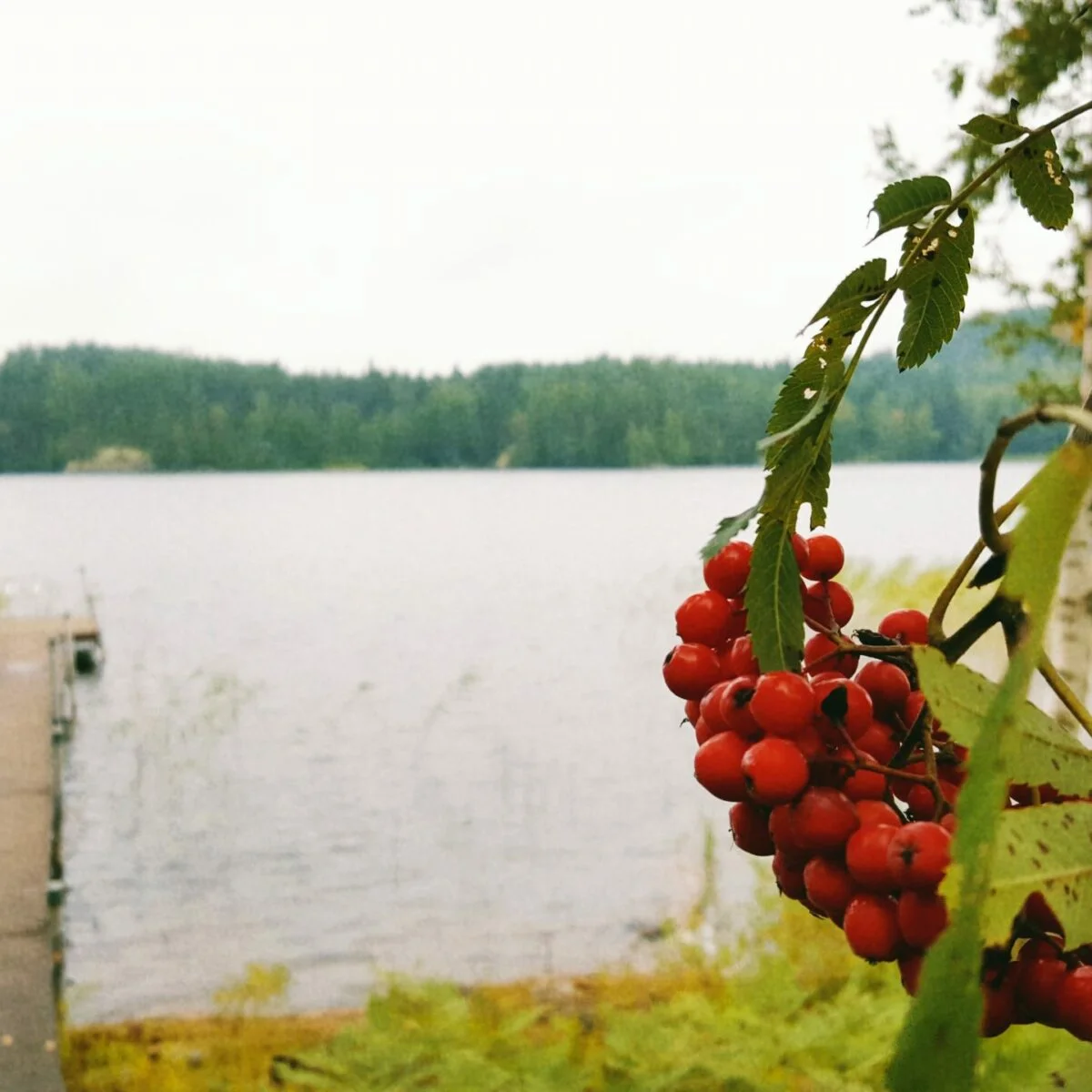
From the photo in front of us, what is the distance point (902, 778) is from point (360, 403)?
30.4m

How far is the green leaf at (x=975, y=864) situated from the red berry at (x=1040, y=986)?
22cm

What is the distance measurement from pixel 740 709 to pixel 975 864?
0.24 metres

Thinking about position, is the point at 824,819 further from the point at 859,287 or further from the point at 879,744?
the point at 859,287

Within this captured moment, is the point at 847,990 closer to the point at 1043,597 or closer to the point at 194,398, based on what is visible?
the point at 1043,597

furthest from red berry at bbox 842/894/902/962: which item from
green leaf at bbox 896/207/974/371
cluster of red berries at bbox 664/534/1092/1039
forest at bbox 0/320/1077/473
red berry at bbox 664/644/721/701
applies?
forest at bbox 0/320/1077/473

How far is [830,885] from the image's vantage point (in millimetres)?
371

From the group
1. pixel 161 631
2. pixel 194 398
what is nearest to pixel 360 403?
pixel 194 398

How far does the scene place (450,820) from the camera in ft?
31.4

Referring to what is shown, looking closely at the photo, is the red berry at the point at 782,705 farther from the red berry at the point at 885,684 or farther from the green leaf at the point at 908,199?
the green leaf at the point at 908,199

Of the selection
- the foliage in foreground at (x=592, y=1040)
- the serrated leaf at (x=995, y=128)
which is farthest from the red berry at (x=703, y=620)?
the foliage in foreground at (x=592, y=1040)

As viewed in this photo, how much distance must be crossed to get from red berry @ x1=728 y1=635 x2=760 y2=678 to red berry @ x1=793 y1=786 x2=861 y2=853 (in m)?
0.06

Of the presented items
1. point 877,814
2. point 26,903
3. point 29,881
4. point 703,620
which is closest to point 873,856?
point 877,814

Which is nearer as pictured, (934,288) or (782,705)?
(782,705)

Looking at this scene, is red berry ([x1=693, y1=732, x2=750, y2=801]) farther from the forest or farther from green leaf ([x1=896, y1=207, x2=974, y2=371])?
→ the forest
